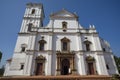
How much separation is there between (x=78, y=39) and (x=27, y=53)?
985cm

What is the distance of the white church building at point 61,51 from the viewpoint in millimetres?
19406

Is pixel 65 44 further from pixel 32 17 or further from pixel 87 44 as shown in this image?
pixel 32 17

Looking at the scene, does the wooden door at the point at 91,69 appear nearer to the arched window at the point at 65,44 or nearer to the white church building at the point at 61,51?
the white church building at the point at 61,51

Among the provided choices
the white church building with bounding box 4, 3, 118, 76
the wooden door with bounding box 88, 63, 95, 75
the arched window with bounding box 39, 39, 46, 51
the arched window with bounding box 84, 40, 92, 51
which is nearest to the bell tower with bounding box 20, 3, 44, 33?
the white church building with bounding box 4, 3, 118, 76

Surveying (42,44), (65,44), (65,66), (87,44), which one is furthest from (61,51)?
(87,44)

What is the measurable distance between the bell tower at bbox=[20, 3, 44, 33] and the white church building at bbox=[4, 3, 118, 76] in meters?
0.29

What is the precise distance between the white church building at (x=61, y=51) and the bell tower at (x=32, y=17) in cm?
29

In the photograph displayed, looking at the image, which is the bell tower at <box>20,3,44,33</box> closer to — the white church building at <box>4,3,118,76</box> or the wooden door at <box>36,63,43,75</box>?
the white church building at <box>4,3,118,76</box>

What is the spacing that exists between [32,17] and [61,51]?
1197 centimetres

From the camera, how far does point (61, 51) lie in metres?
21.0

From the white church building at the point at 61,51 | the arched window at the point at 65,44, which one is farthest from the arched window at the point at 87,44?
the arched window at the point at 65,44

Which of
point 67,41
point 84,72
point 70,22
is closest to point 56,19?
point 70,22

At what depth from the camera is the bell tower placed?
25469 mm

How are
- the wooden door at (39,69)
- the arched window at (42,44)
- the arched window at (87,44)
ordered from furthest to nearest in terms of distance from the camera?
the arched window at (87,44) → the arched window at (42,44) → the wooden door at (39,69)
